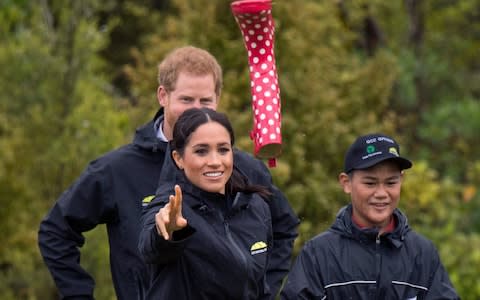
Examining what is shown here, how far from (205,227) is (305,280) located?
2.82 ft

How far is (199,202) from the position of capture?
4309mm

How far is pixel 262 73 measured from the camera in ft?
16.7

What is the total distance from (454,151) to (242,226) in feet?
37.7

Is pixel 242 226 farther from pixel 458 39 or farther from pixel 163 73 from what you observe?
pixel 458 39

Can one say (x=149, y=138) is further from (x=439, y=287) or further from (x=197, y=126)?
(x=439, y=287)

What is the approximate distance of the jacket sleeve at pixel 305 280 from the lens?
4887 mm

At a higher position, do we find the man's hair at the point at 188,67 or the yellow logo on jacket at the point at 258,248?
the man's hair at the point at 188,67

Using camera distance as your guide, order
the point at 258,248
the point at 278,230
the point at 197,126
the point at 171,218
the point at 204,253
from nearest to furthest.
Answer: the point at 171,218, the point at 204,253, the point at 197,126, the point at 258,248, the point at 278,230

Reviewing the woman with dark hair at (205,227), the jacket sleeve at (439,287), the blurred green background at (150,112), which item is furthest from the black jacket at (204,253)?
the blurred green background at (150,112)

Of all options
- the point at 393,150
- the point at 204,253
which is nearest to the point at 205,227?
the point at 204,253

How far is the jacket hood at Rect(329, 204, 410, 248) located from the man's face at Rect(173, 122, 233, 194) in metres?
0.92

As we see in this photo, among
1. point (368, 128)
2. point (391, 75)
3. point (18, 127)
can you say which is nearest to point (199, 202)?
point (18, 127)

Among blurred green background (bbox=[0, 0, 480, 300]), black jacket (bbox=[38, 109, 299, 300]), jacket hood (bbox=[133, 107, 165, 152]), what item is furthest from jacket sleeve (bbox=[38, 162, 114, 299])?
blurred green background (bbox=[0, 0, 480, 300])

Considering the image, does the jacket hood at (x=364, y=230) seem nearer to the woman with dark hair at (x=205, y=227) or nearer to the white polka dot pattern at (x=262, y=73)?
the white polka dot pattern at (x=262, y=73)
